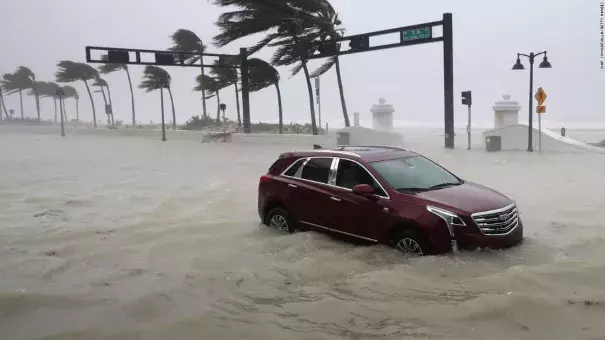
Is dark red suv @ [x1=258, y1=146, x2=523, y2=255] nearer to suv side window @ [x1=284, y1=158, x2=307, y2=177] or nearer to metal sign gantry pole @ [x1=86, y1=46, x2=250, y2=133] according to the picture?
suv side window @ [x1=284, y1=158, x2=307, y2=177]

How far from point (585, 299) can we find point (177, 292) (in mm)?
4050

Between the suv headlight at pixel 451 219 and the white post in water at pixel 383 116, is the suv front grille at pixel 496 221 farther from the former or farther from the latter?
the white post in water at pixel 383 116

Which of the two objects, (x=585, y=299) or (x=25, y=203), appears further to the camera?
(x=25, y=203)

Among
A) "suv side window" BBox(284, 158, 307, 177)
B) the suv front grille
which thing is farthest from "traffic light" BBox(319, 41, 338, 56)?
the suv front grille

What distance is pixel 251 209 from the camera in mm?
11203

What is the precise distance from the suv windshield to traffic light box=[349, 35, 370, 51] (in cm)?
2011

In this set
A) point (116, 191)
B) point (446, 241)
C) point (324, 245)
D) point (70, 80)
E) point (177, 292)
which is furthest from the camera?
point (70, 80)

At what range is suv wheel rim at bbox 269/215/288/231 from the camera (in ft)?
27.5

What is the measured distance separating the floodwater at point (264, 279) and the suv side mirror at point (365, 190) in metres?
0.67

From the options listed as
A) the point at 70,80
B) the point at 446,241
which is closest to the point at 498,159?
the point at 446,241

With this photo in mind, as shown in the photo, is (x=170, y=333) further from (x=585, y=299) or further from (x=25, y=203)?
(x=25, y=203)

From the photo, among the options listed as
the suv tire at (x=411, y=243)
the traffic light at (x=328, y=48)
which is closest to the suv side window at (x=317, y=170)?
the suv tire at (x=411, y=243)

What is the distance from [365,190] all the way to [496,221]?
1.58 metres

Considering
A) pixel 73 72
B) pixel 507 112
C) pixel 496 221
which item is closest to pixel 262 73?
pixel 507 112
